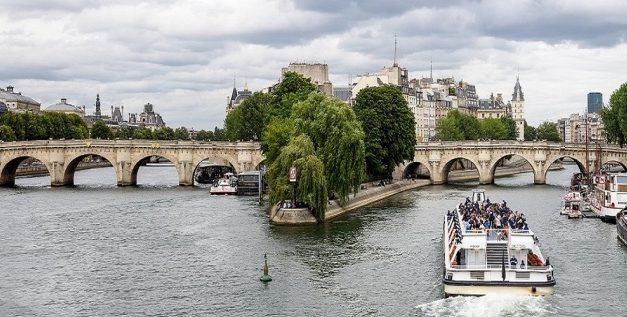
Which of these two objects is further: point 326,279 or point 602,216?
point 602,216

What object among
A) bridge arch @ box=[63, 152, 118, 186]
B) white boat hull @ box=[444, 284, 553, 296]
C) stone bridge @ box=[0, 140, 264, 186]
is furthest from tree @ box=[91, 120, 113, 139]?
white boat hull @ box=[444, 284, 553, 296]

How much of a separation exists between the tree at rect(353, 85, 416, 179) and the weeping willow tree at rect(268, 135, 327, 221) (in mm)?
28264

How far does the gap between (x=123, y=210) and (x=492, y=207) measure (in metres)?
36.1

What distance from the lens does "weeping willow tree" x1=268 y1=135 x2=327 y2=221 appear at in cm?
6172

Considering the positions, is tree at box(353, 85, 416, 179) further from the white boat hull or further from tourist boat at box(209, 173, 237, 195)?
the white boat hull

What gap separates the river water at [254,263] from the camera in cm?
3775

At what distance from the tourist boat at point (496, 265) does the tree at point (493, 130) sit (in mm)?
129754

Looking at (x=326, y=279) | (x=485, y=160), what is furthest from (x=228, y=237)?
(x=485, y=160)

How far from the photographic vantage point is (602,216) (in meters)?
68.0

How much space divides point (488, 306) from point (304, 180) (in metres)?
27.0

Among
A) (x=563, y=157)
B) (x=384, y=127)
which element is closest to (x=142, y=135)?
(x=384, y=127)

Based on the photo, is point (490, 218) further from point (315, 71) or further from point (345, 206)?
Answer: point (315, 71)

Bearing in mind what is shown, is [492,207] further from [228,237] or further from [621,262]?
[228,237]

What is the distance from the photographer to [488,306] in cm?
3622
